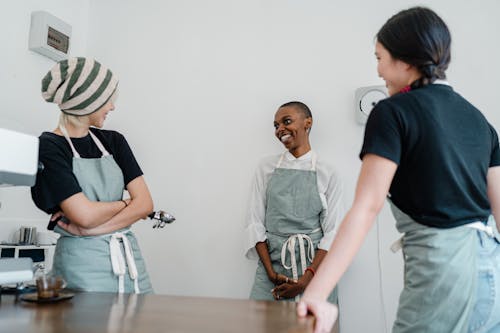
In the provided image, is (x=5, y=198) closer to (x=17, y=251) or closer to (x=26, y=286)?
(x=17, y=251)

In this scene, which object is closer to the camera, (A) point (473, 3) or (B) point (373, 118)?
(B) point (373, 118)

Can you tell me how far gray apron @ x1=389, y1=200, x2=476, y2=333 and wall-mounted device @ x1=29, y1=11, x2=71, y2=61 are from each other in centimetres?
230

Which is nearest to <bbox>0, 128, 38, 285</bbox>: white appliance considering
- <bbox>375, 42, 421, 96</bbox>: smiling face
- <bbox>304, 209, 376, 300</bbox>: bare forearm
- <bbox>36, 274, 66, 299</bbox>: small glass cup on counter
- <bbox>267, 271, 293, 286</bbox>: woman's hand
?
<bbox>36, 274, 66, 299</bbox>: small glass cup on counter

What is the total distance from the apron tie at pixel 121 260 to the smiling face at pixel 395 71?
3.29 feet

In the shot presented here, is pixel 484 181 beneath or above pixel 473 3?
beneath

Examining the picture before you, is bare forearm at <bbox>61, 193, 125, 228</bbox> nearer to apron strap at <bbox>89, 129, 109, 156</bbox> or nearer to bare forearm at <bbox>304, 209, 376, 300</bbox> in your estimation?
apron strap at <bbox>89, 129, 109, 156</bbox>

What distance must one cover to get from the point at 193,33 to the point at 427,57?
2062 millimetres

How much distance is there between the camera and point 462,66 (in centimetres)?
229

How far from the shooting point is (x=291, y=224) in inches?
89.4

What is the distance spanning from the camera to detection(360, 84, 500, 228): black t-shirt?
3.13 ft

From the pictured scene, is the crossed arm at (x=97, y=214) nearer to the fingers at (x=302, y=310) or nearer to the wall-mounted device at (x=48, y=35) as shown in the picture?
the fingers at (x=302, y=310)

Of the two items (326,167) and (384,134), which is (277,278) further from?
(384,134)

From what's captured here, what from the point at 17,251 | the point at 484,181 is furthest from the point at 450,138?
→ the point at 17,251

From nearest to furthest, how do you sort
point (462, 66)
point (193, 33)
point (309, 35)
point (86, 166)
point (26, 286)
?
point (26, 286) < point (86, 166) < point (462, 66) < point (309, 35) < point (193, 33)
